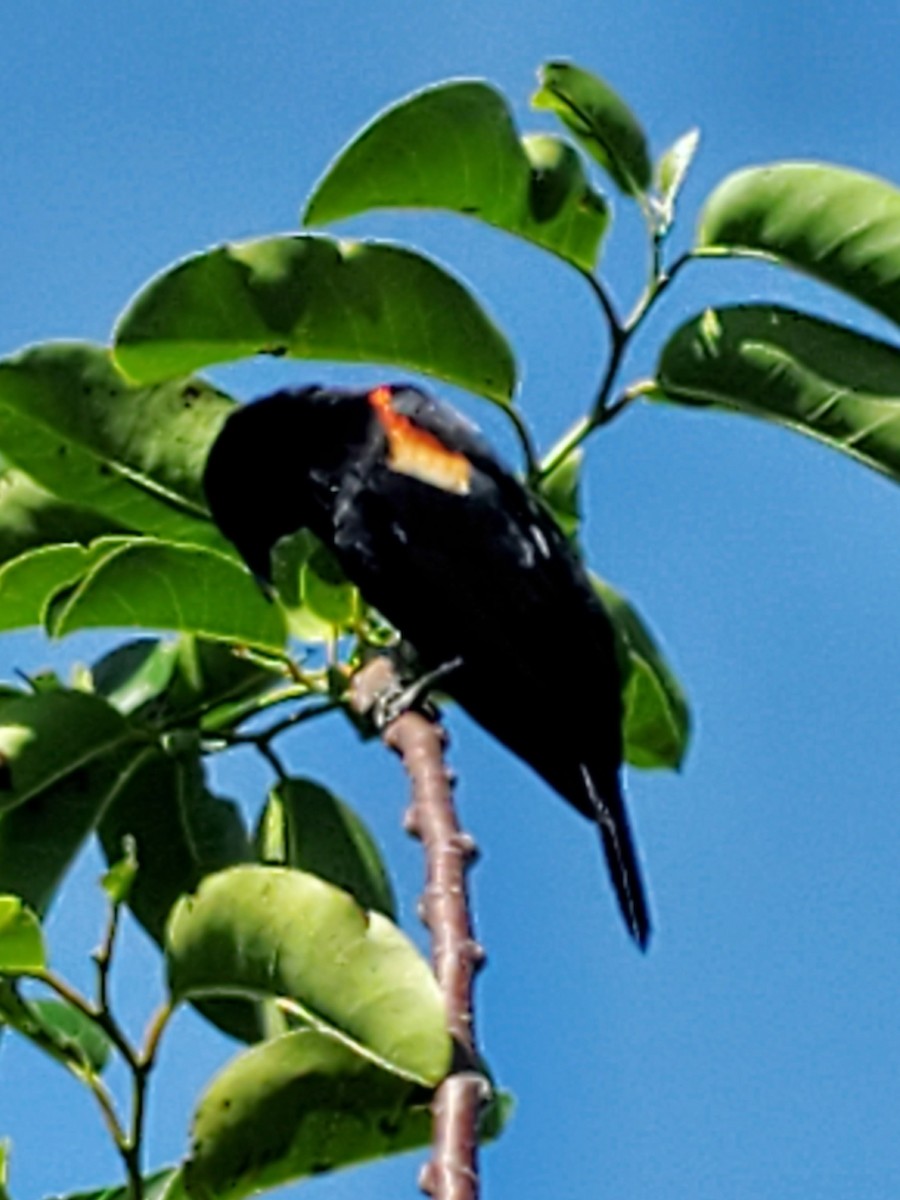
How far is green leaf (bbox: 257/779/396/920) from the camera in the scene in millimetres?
2756

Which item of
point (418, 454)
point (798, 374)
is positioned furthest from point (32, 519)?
point (418, 454)

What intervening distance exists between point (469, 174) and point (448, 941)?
4.21 feet

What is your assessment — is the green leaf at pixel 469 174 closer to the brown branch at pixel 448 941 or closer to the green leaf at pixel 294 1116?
the brown branch at pixel 448 941

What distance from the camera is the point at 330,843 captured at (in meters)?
2.77

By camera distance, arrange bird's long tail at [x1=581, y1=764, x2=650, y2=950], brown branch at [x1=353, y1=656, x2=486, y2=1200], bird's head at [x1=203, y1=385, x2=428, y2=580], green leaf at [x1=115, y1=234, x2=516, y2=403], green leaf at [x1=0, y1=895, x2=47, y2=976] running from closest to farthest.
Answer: brown branch at [x1=353, y1=656, x2=486, y2=1200]
green leaf at [x1=0, y1=895, x2=47, y2=976]
green leaf at [x1=115, y1=234, x2=516, y2=403]
bird's long tail at [x1=581, y1=764, x2=650, y2=950]
bird's head at [x1=203, y1=385, x2=428, y2=580]

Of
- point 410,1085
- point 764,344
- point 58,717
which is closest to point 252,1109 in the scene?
point 410,1085

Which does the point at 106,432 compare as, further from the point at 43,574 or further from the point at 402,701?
the point at 402,701

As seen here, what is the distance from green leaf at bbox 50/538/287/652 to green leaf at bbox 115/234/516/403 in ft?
0.67

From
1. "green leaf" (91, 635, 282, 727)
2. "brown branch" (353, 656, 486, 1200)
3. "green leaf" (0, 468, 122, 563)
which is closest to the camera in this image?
"brown branch" (353, 656, 486, 1200)

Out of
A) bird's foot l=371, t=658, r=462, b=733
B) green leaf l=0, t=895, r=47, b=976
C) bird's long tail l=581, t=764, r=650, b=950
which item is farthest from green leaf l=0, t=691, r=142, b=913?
bird's long tail l=581, t=764, r=650, b=950

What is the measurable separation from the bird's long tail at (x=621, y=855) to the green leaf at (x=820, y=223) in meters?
0.76

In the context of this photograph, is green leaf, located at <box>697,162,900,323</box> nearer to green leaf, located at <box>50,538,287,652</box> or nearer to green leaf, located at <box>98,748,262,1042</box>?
green leaf, located at <box>50,538,287,652</box>

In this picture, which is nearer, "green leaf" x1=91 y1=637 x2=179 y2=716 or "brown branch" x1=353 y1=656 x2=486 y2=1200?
"brown branch" x1=353 y1=656 x2=486 y2=1200

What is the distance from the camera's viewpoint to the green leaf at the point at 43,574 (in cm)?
271
